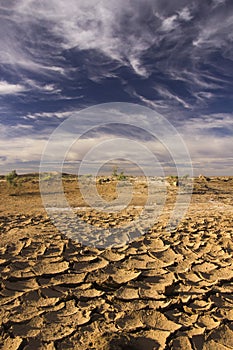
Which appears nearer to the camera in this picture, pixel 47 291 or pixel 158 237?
pixel 47 291

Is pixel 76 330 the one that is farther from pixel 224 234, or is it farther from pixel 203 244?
pixel 224 234

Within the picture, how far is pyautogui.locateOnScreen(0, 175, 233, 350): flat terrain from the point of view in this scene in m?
2.59

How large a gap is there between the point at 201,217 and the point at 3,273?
4428 mm

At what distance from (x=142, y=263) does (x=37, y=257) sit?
1455mm

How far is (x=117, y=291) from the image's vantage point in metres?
3.33

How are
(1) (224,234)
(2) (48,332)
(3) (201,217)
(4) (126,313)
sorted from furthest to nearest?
(3) (201,217), (1) (224,234), (4) (126,313), (2) (48,332)

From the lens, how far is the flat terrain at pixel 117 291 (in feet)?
8.51

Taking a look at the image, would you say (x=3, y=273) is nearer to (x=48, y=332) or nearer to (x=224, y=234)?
(x=48, y=332)

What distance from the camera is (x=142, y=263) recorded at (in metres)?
4.00

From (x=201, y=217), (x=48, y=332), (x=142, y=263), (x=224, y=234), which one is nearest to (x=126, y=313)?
(x=48, y=332)

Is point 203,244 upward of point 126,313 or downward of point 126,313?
upward

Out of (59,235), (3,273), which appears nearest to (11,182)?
(59,235)

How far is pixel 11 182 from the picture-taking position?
15844 mm

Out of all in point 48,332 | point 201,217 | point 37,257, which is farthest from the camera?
point 201,217
